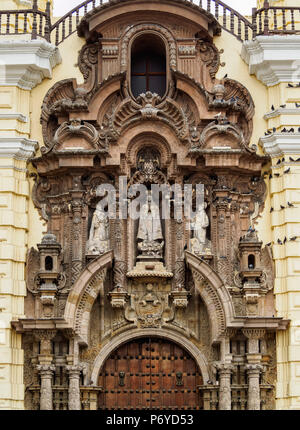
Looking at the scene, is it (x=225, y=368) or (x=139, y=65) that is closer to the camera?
(x=225, y=368)

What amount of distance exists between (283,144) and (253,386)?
158 inches

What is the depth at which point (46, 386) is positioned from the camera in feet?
53.1

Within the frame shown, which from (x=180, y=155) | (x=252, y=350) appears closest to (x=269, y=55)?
(x=180, y=155)

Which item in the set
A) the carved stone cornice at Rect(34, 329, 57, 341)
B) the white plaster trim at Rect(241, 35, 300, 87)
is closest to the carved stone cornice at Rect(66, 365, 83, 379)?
the carved stone cornice at Rect(34, 329, 57, 341)

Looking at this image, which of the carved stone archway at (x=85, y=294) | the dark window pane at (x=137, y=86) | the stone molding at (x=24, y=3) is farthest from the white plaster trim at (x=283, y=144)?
the stone molding at (x=24, y=3)

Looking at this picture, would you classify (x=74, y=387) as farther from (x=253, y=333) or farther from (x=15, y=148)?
(x=15, y=148)

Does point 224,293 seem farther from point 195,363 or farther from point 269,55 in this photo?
point 269,55

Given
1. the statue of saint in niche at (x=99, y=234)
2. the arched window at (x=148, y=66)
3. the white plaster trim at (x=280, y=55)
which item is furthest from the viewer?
the arched window at (x=148, y=66)

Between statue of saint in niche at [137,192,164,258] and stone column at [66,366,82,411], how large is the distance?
219cm

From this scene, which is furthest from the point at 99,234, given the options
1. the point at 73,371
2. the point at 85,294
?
the point at 73,371

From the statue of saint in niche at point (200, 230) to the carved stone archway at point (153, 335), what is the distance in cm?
145

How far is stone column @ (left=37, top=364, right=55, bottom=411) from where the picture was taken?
16125 mm

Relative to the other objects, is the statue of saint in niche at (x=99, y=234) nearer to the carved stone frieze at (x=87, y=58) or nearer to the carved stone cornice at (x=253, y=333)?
the carved stone frieze at (x=87, y=58)

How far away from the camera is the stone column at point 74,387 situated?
16.2 meters
